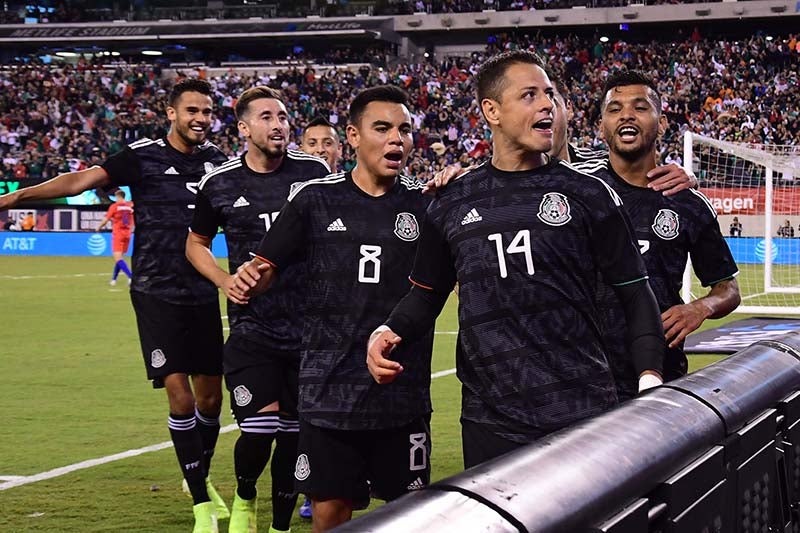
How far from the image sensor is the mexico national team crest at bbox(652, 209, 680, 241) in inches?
184

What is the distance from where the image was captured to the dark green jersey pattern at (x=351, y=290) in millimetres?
4688

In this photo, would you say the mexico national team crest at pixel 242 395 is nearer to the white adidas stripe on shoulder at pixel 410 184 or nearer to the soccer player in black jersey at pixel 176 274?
the soccer player in black jersey at pixel 176 274

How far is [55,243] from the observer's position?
3447cm

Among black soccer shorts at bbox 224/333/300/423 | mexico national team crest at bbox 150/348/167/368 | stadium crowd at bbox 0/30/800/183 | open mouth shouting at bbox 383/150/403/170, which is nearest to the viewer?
open mouth shouting at bbox 383/150/403/170

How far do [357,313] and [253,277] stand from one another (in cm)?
46

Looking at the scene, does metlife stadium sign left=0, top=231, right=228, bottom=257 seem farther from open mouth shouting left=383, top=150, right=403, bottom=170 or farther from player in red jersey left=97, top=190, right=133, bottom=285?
open mouth shouting left=383, top=150, right=403, bottom=170

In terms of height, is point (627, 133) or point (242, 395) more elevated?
point (627, 133)

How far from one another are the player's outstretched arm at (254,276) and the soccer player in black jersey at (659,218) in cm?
134

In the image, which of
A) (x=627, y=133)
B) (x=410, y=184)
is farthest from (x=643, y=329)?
(x=410, y=184)

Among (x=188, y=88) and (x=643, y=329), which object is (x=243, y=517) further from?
(x=643, y=329)

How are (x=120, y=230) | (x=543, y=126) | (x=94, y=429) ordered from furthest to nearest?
(x=120, y=230), (x=94, y=429), (x=543, y=126)

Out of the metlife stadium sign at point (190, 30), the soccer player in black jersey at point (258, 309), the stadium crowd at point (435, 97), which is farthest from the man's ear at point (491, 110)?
the metlife stadium sign at point (190, 30)

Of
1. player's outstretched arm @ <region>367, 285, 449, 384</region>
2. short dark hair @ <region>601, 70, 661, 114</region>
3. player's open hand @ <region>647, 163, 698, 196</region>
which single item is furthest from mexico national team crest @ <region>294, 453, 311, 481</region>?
short dark hair @ <region>601, 70, 661, 114</region>

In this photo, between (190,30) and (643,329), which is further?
(190,30)
